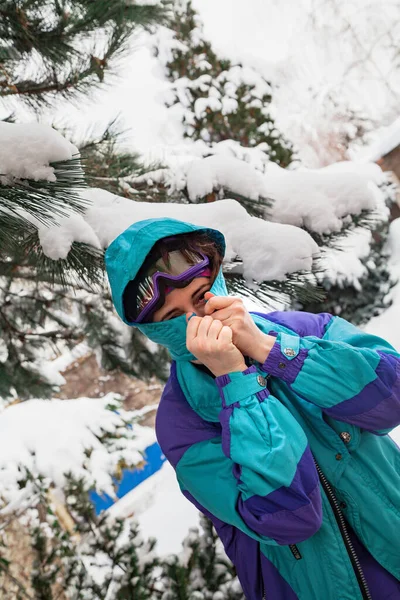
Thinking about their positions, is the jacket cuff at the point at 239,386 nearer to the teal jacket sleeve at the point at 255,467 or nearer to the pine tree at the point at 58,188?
the teal jacket sleeve at the point at 255,467

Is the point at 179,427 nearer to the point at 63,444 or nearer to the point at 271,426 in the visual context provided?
the point at 271,426

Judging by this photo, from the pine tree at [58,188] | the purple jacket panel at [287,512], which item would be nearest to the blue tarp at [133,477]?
the pine tree at [58,188]

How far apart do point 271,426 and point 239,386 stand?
0.11 meters

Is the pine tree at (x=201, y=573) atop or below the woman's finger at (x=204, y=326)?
below

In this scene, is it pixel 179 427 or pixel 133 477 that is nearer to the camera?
pixel 179 427

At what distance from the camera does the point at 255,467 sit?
83cm

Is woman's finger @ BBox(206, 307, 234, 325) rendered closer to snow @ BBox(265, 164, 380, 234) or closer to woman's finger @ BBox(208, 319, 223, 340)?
woman's finger @ BBox(208, 319, 223, 340)

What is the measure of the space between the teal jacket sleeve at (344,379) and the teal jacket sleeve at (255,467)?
0.07 m

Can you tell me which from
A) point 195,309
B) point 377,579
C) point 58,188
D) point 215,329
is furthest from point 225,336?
point 377,579

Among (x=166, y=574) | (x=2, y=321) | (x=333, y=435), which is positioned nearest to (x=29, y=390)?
(x=2, y=321)

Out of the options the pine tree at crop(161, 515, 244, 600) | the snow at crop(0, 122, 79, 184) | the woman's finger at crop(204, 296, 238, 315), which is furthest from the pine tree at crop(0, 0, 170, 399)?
the pine tree at crop(161, 515, 244, 600)

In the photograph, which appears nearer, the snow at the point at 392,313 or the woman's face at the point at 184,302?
the woman's face at the point at 184,302

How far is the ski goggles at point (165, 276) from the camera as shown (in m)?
0.98

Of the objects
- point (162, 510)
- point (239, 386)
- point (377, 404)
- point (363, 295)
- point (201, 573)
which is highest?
point (377, 404)
